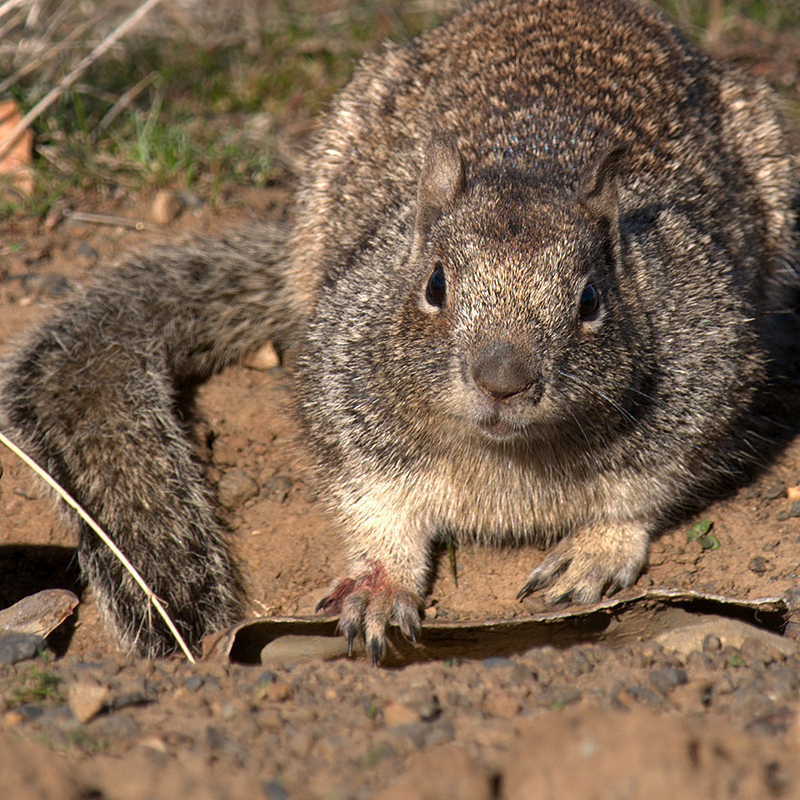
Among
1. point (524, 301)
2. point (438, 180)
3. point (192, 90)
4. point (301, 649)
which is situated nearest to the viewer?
point (524, 301)

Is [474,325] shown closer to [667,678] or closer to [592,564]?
[667,678]

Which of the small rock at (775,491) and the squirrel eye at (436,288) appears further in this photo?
the small rock at (775,491)

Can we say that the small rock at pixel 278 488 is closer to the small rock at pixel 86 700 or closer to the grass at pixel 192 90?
the small rock at pixel 86 700

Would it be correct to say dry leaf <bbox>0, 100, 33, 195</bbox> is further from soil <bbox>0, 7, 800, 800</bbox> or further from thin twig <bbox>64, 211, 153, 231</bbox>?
soil <bbox>0, 7, 800, 800</bbox>

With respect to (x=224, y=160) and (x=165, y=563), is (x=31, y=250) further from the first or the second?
(x=165, y=563)

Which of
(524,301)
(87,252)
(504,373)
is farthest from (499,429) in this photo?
(87,252)

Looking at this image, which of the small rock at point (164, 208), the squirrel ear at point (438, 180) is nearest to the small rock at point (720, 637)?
the squirrel ear at point (438, 180)

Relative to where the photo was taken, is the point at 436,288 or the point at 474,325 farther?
the point at 436,288
